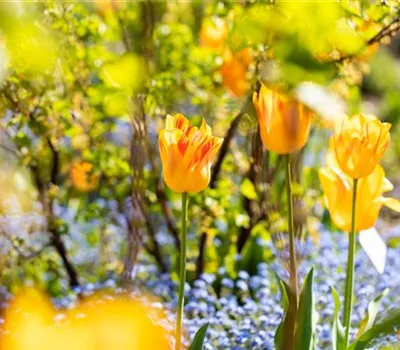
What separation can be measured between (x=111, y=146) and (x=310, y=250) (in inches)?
26.3

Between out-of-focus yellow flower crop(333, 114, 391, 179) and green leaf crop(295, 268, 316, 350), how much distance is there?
0.19 meters

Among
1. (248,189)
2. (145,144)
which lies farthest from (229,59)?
(145,144)

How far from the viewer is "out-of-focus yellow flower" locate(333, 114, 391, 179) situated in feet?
4.56

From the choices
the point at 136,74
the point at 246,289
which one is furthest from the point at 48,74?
the point at 136,74

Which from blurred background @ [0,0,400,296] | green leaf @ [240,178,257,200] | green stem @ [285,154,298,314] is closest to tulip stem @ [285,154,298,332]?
green stem @ [285,154,298,314]

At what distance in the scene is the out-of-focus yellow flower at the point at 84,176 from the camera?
82.7 inches

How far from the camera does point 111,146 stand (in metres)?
2.31

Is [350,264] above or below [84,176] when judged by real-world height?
below

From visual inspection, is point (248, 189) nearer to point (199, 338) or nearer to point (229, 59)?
point (229, 59)

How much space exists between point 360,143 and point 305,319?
307 millimetres

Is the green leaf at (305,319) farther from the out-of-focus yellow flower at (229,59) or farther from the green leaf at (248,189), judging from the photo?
the out-of-focus yellow flower at (229,59)

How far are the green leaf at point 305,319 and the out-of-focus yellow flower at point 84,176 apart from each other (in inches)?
31.9

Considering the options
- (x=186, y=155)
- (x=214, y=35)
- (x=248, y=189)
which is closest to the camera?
(x=186, y=155)

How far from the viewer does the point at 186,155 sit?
49.9 inches
